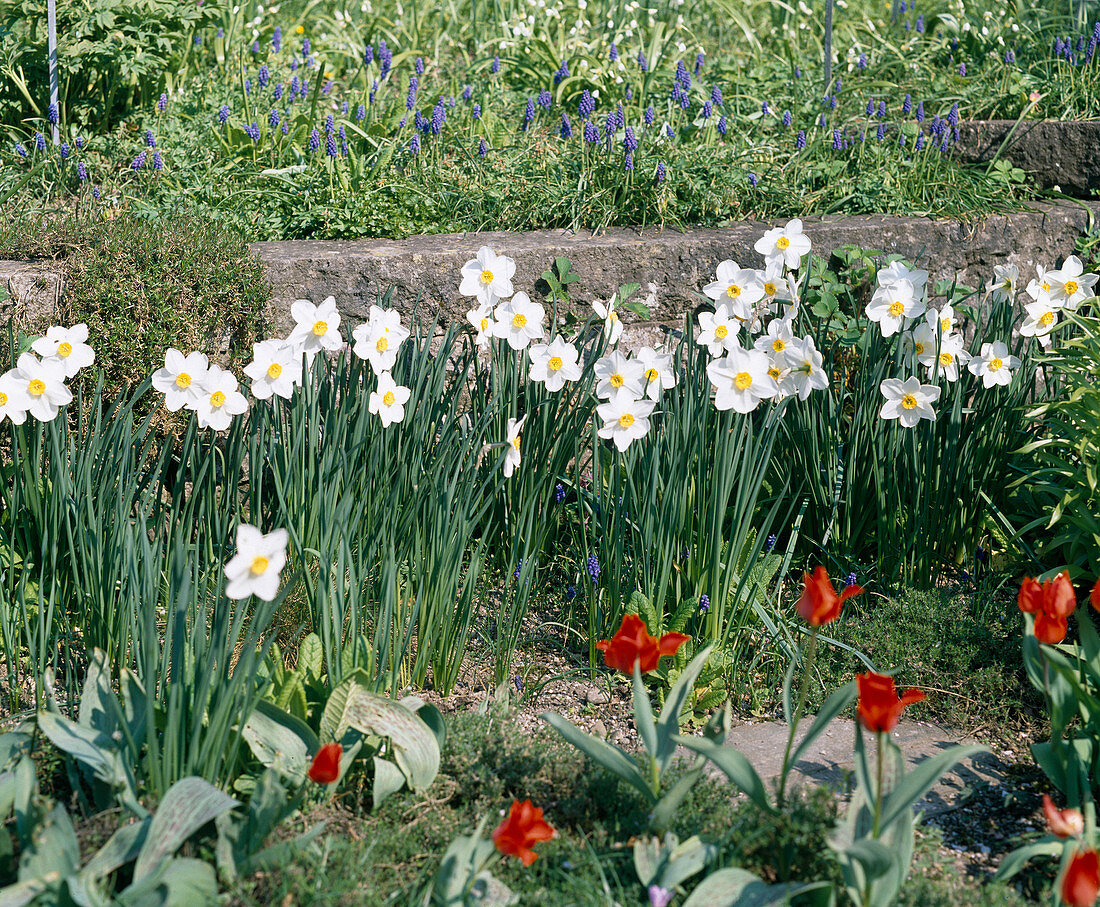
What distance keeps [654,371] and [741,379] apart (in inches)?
8.9

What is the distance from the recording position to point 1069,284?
2578 millimetres

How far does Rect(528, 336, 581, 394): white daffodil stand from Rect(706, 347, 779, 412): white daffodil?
0.37 m

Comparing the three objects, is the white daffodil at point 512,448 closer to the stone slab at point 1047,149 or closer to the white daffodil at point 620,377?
the white daffodil at point 620,377

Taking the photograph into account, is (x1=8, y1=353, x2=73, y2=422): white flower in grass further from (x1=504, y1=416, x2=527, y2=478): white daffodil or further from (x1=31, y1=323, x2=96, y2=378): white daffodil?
(x1=504, y1=416, x2=527, y2=478): white daffodil

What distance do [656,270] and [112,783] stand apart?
2313 mm

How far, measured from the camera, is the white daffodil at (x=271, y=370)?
1999mm

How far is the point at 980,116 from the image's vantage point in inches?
167

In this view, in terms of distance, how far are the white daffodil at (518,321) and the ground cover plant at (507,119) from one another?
44.4 inches

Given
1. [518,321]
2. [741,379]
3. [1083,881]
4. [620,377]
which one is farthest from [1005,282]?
[1083,881]

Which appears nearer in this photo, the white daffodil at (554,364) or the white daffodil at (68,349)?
the white daffodil at (68,349)

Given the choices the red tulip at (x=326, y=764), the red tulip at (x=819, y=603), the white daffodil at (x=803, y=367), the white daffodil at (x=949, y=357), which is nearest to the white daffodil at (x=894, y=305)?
the white daffodil at (x=949, y=357)

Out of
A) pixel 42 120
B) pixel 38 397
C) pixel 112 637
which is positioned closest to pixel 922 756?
pixel 112 637

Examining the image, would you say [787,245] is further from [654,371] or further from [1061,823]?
[1061,823]

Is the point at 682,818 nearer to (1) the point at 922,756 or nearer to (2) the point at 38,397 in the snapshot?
(1) the point at 922,756
